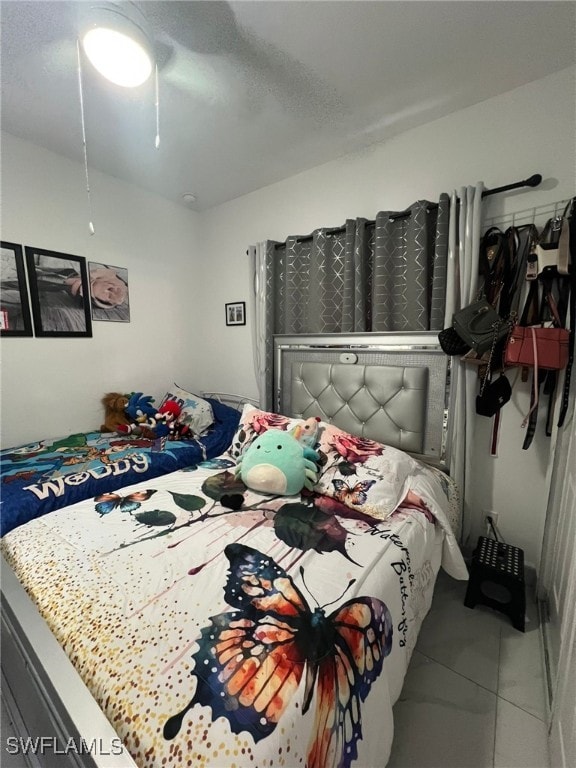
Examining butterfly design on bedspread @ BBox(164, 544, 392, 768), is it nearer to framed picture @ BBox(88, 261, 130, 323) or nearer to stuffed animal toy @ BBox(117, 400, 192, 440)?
stuffed animal toy @ BBox(117, 400, 192, 440)

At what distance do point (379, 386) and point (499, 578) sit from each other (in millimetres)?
1189

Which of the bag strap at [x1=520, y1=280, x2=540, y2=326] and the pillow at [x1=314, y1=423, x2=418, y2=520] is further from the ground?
the bag strap at [x1=520, y1=280, x2=540, y2=326]

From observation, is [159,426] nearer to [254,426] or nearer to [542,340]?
[254,426]

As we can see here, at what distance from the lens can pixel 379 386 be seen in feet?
6.67

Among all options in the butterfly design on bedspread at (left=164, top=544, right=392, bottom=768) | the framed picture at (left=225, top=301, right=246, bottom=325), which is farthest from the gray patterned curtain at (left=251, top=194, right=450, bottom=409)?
the butterfly design on bedspread at (left=164, top=544, right=392, bottom=768)

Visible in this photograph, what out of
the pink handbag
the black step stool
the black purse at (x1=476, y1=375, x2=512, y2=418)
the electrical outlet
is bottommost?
the black step stool

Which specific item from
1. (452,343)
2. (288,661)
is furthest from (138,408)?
(452,343)

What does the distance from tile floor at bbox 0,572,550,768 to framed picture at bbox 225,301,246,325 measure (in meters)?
2.62

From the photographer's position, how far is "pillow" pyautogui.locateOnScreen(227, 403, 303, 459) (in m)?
1.88

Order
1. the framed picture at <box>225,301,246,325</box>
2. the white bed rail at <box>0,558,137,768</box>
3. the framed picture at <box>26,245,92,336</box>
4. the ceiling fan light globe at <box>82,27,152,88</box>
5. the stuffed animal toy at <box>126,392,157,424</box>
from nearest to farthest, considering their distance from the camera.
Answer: the white bed rail at <box>0,558,137,768</box>, the ceiling fan light globe at <box>82,27,152,88</box>, the framed picture at <box>26,245,92,336</box>, the stuffed animal toy at <box>126,392,157,424</box>, the framed picture at <box>225,301,246,325</box>

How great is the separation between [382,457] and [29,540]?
1.56 meters

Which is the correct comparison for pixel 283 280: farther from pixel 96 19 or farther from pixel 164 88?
pixel 96 19

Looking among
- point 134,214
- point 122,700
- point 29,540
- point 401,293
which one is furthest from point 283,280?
point 122,700

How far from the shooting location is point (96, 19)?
47.4 inches
